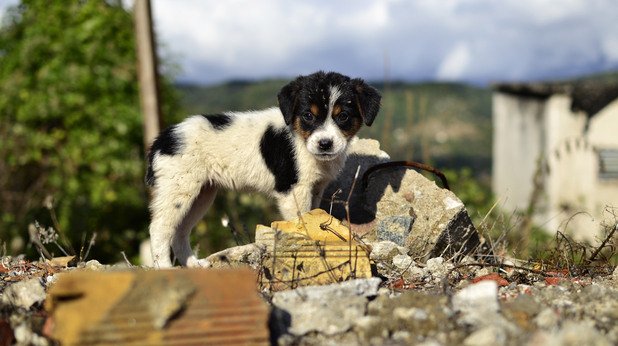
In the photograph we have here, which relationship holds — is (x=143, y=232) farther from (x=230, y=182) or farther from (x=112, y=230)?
(x=230, y=182)

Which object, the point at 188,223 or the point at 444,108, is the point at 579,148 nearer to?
the point at 188,223

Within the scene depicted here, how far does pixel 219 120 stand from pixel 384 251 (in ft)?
6.01

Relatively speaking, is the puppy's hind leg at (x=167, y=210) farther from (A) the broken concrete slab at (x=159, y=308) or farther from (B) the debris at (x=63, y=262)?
(A) the broken concrete slab at (x=159, y=308)

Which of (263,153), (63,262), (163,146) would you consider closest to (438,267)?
(263,153)

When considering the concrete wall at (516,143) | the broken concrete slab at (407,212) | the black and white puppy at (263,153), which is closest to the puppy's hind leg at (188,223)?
the black and white puppy at (263,153)

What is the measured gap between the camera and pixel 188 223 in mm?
6391

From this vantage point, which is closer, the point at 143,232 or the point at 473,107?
the point at 143,232

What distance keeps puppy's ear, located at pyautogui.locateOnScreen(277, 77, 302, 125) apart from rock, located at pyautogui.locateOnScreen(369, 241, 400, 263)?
1216 millimetres

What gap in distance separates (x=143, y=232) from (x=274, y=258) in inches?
329

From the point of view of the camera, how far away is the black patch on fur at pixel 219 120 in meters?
6.05

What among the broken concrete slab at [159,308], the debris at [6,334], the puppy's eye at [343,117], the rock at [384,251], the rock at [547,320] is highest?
the puppy's eye at [343,117]

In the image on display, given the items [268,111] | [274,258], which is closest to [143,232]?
[268,111]

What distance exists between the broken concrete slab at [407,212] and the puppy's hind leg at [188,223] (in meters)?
1.06

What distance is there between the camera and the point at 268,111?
6.38 m
